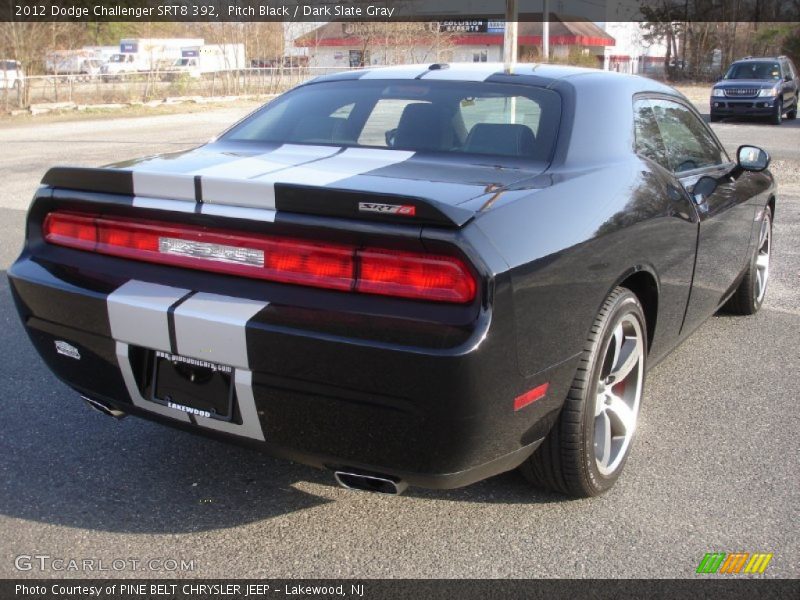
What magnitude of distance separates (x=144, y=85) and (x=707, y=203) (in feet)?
97.9

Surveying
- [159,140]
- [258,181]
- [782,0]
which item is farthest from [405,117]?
[782,0]

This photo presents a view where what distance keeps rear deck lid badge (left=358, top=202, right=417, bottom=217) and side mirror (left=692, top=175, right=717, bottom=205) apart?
6.42 feet

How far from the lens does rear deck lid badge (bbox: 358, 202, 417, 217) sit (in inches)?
89.8

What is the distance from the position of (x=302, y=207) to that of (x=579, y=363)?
1.06m

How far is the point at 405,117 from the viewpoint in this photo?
350 centimetres

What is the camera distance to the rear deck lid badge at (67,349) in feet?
9.30

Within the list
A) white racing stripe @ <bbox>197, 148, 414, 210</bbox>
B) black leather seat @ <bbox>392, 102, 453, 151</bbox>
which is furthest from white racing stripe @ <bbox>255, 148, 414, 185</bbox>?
black leather seat @ <bbox>392, 102, 453, 151</bbox>

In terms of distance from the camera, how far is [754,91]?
21.8 m

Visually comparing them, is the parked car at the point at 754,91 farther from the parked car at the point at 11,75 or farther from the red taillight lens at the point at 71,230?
the red taillight lens at the point at 71,230

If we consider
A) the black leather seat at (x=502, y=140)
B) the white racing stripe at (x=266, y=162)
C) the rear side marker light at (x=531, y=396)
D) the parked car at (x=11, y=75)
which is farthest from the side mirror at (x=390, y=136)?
the parked car at (x=11, y=75)

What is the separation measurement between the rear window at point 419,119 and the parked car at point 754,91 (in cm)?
2079

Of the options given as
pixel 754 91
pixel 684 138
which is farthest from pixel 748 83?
pixel 684 138

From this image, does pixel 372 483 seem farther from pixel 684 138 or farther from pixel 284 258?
pixel 684 138

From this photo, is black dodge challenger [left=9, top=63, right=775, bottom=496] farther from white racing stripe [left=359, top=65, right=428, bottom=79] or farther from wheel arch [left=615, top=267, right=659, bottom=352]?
white racing stripe [left=359, top=65, right=428, bottom=79]
